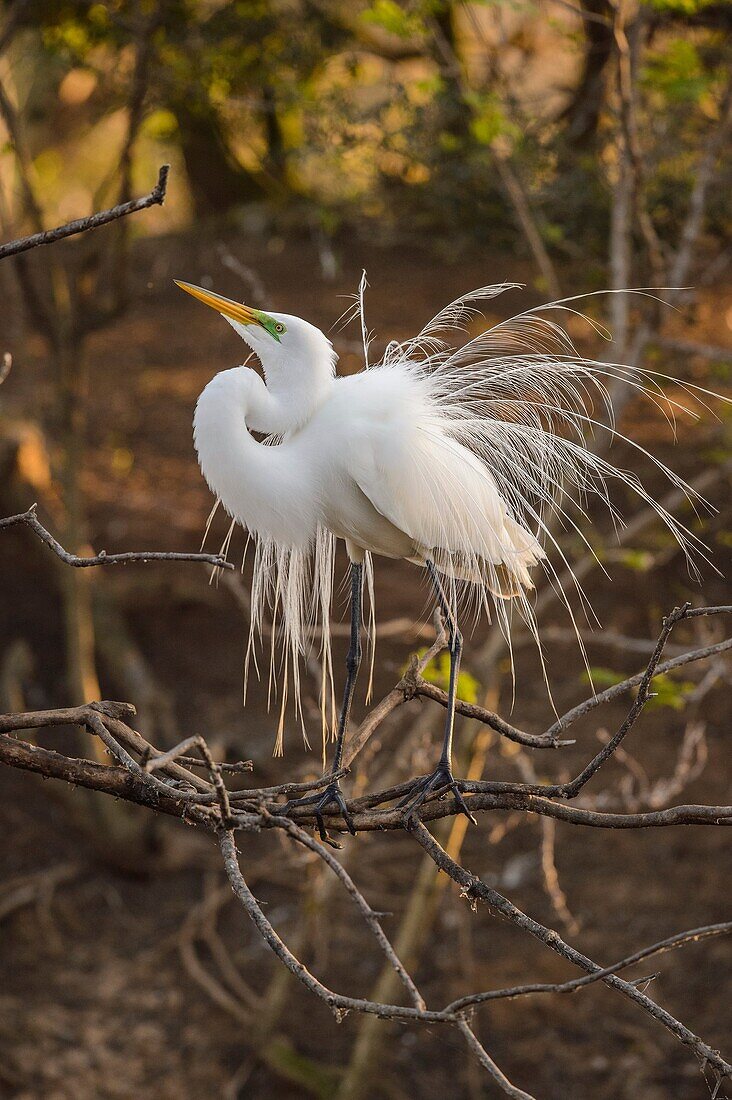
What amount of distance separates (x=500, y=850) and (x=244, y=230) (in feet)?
16.0

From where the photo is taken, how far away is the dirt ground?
5.75 m

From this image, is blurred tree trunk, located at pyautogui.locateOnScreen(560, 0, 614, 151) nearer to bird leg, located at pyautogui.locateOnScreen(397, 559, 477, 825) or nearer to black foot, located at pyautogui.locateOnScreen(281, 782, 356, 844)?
bird leg, located at pyautogui.locateOnScreen(397, 559, 477, 825)

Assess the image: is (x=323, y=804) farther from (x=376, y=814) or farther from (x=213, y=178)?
(x=213, y=178)

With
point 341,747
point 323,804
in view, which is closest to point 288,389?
point 341,747

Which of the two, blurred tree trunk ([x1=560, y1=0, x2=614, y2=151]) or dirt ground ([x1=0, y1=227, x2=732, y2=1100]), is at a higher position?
blurred tree trunk ([x1=560, y1=0, x2=614, y2=151])

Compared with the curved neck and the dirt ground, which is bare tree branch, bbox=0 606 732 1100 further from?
the dirt ground

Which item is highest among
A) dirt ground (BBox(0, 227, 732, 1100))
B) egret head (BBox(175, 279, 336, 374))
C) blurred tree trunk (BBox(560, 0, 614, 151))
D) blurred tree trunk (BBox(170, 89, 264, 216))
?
blurred tree trunk (BBox(170, 89, 264, 216))

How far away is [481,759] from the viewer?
498 cm

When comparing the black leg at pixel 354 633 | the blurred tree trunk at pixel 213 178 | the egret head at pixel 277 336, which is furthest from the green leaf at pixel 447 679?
the blurred tree trunk at pixel 213 178

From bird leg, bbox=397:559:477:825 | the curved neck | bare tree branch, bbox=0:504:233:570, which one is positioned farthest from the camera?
the curved neck

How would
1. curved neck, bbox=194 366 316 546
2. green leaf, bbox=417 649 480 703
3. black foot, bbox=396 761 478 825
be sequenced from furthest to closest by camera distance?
green leaf, bbox=417 649 480 703 < curved neck, bbox=194 366 316 546 < black foot, bbox=396 761 478 825

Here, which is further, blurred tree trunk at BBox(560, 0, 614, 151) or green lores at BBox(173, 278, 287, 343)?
blurred tree trunk at BBox(560, 0, 614, 151)

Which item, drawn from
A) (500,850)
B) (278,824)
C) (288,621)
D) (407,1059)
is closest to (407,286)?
(500,850)

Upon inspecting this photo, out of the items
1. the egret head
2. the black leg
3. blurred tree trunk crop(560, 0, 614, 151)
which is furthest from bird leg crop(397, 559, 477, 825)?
blurred tree trunk crop(560, 0, 614, 151)
